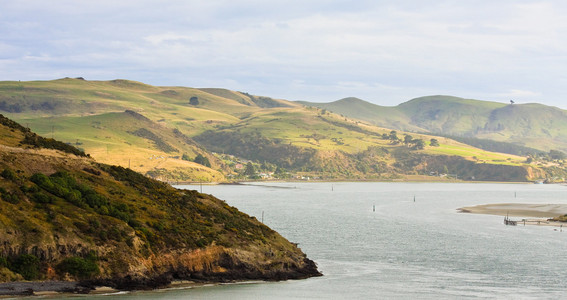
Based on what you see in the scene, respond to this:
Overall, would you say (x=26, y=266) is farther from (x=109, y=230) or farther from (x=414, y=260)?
(x=414, y=260)

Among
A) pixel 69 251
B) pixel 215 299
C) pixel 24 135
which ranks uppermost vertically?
pixel 24 135

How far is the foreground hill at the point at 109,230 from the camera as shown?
7367cm

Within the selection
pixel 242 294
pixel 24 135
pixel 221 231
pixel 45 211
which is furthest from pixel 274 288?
pixel 24 135

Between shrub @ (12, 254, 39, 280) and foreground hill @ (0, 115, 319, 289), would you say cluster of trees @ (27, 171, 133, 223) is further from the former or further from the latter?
shrub @ (12, 254, 39, 280)

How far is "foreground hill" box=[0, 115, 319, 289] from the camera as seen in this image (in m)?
73.7

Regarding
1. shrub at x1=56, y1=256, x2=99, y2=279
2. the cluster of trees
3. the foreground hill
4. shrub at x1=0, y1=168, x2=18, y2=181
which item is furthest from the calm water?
shrub at x1=0, y1=168, x2=18, y2=181

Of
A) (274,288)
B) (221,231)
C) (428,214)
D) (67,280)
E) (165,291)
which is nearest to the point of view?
(67,280)

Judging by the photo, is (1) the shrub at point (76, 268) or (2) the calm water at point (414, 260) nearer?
(1) the shrub at point (76, 268)

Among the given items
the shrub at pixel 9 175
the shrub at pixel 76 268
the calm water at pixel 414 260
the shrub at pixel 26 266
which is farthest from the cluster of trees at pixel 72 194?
the calm water at pixel 414 260

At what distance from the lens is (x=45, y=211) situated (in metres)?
78.6

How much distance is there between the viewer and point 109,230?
264ft

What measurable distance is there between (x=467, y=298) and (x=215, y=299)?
94.2ft

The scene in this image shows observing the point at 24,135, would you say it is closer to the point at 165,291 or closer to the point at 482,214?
the point at 165,291

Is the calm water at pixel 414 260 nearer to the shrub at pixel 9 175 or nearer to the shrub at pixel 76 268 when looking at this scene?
the shrub at pixel 76 268
